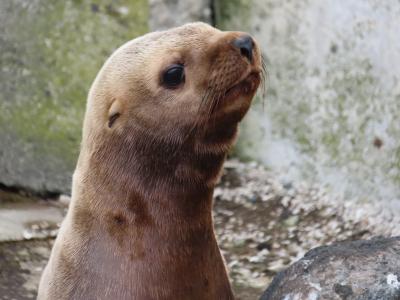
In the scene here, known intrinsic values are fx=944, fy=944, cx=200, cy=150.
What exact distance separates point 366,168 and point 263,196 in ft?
3.05

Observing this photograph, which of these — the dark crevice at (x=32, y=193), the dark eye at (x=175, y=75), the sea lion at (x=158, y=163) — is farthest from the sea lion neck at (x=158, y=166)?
the dark crevice at (x=32, y=193)

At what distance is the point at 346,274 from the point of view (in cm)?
410

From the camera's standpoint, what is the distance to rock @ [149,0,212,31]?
803cm

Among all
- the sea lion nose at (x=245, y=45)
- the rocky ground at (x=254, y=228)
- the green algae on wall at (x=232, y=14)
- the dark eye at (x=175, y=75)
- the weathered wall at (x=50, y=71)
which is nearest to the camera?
the sea lion nose at (x=245, y=45)

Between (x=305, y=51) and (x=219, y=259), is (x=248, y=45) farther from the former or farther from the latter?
(x=305, y=51)

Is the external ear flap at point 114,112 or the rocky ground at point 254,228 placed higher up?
the external ear flap at point 114,112

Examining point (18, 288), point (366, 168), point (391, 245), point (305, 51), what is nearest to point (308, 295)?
point (391, 245)

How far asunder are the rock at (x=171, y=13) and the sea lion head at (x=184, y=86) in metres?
3.60

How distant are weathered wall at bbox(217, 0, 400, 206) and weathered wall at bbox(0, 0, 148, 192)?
3.39 ft

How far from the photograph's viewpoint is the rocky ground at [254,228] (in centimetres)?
629

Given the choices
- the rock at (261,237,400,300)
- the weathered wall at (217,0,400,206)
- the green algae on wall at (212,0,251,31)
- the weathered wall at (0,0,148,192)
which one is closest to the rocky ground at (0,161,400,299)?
the weathered wall at (217,0,400,206)

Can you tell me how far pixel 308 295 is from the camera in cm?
412

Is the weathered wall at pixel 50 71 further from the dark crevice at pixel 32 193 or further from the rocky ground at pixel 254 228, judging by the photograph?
the rocky ground at pixel 254 228

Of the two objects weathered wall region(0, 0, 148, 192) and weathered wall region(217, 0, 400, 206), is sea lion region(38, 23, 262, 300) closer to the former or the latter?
weathered wall region(217, 0, 400, 206)
